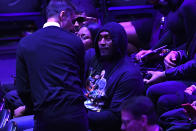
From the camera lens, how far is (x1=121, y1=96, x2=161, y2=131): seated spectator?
1844 millimetres

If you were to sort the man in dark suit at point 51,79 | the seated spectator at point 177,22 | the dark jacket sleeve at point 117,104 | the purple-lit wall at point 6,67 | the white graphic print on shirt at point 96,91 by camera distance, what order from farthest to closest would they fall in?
1. the purple-lit wall at point 6,67
2. the seated spectator at point 177,22
3. the white graphic print on shirt at point 96,91
4. the dark jacket sleeve at point 117,104
5. the man in dark suit at point 51,79

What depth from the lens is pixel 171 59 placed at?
124 inches

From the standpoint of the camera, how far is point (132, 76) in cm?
271

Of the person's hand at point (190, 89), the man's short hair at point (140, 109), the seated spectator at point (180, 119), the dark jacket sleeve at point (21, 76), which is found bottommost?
the seated spectator at point (180, 119)

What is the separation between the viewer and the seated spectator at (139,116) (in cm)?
184

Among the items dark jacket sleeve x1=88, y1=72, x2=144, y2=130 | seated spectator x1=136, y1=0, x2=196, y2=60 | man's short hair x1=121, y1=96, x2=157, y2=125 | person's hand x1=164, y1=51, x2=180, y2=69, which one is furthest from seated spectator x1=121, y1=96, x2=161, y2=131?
seated spectator x1=136, y1=0, x2=196, y2=60

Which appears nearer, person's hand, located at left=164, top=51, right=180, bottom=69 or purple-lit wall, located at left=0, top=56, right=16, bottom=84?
person's hand, located at left=164, top=51, right=180, bottom=69

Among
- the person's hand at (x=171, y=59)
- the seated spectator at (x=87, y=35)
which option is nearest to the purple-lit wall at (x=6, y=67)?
the seated spectator at (x=87, y=35)

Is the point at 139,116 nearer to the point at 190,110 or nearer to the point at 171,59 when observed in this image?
the point at 190,110

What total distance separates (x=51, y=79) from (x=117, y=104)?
2.69 ft

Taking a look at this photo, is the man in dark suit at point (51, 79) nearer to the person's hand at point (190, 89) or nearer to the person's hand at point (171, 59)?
the person's hand at point (190, 89)

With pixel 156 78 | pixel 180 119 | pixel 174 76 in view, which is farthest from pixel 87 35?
pixel 180 119

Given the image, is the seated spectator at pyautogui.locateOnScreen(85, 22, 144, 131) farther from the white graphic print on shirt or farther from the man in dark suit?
the man in dark suit

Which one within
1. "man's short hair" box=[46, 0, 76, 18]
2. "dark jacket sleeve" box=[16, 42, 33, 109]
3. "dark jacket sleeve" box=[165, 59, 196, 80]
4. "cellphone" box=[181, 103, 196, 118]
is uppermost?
"man's short hair" box=[46, 0, 76, 18]
